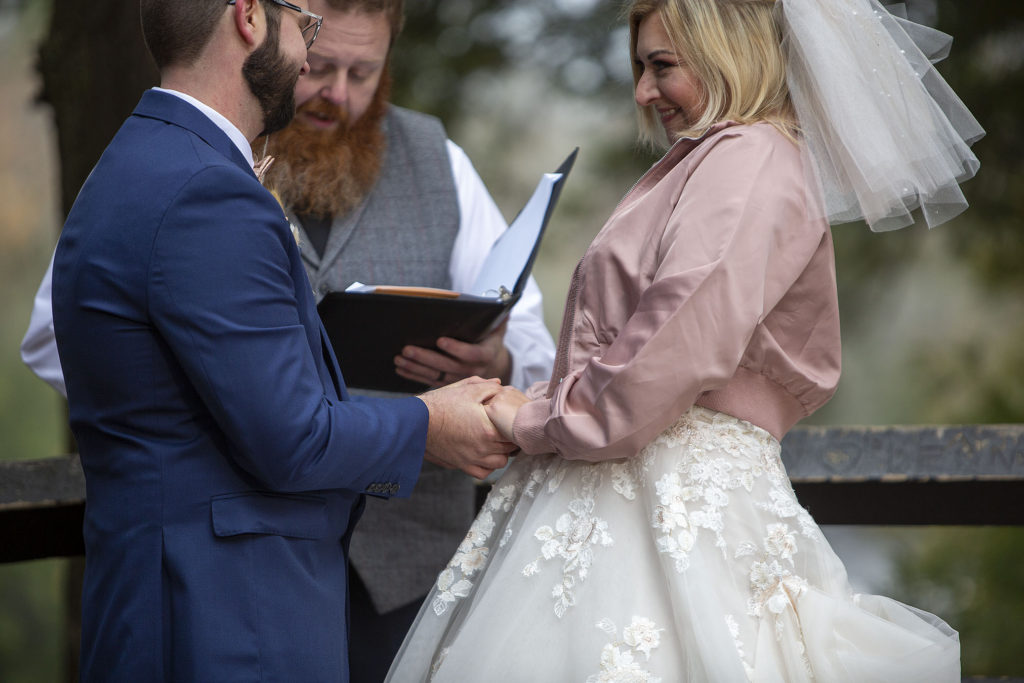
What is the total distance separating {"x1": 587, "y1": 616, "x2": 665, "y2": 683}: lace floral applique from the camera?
1.72 metres

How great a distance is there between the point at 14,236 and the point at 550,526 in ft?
26.4

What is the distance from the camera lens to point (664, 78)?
2016 millimetres

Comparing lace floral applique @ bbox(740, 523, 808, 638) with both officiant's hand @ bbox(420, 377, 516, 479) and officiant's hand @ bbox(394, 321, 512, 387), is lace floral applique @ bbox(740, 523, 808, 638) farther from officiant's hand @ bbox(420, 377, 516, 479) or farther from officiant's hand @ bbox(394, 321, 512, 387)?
officiant's hand @ bbox(394, 321, 512, 387)

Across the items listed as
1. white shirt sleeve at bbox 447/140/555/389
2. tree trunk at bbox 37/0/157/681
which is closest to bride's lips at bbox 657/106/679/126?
white shirt sleeve at bbox 447/140/555/389

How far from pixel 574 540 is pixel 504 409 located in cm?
31

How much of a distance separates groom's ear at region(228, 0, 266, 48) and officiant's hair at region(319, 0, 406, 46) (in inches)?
31.5

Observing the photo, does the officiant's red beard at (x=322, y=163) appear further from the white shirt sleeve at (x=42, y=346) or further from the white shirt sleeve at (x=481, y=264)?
the white shirt sleeve at (x=42, y=346)

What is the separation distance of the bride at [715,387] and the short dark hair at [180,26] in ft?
2.61

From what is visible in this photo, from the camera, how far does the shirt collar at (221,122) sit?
1757 mm

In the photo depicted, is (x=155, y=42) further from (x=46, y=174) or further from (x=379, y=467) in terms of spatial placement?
(x=46, y=174)

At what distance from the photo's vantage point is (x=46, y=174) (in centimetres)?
959

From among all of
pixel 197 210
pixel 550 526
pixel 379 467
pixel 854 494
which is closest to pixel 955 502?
pixel 854 494

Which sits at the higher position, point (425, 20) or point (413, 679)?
point (425, 20)

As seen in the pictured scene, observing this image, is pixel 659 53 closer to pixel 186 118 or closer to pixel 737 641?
pixel 186 118
